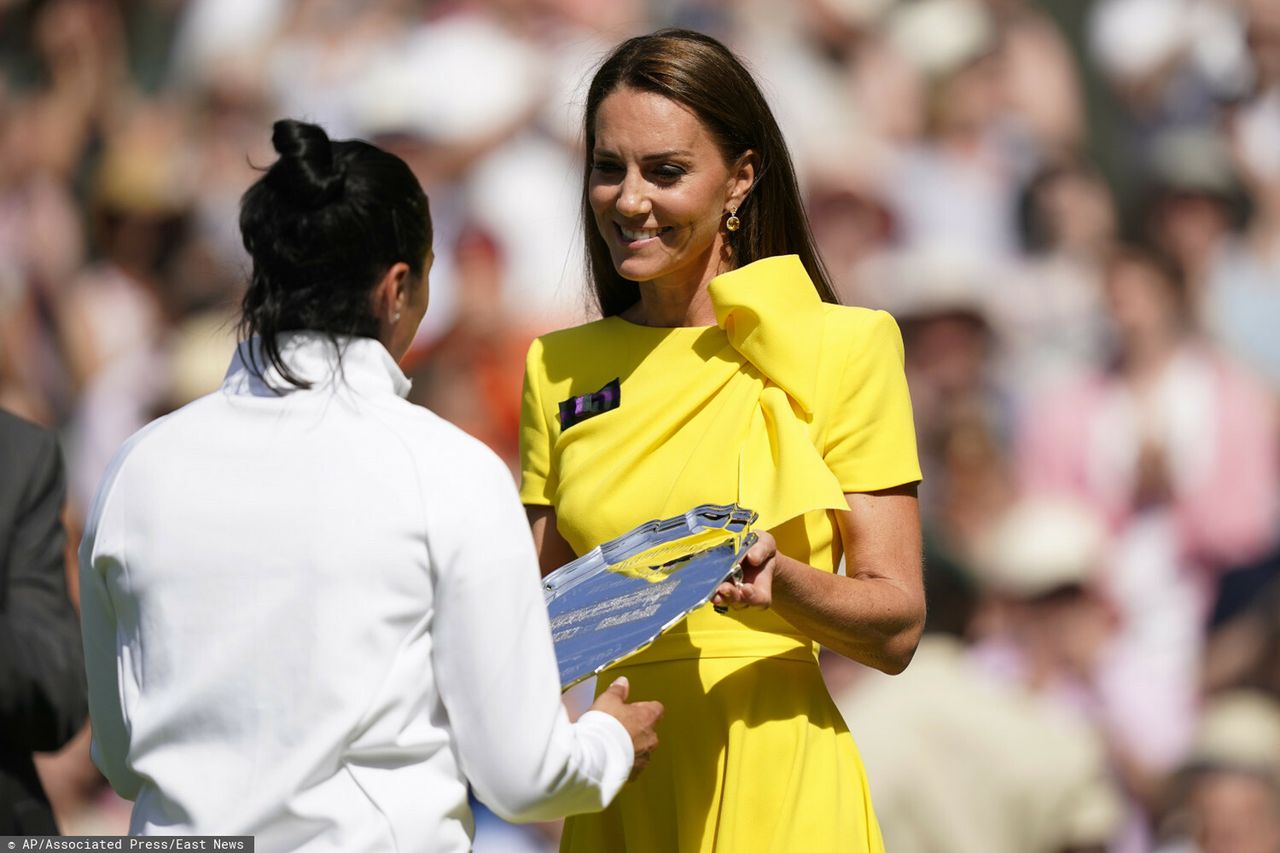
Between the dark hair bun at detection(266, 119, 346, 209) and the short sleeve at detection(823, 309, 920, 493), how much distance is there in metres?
0.87

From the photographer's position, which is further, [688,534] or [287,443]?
[688,534]

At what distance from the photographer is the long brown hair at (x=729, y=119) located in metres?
2.45

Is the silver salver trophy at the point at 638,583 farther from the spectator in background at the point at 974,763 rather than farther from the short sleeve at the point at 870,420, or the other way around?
the spectator in background at the point at 974,763

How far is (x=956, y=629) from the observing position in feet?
17.1

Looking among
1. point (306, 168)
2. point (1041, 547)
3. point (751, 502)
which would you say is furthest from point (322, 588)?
point (1041, 547)

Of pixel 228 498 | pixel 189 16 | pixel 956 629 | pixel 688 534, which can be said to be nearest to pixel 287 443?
pixel 228 498

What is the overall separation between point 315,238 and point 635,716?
0.74 metres

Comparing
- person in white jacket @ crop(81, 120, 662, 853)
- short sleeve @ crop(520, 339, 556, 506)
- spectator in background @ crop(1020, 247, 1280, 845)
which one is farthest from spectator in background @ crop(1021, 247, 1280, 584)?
person in white jacket @ crop(81, 120, 662, 853)

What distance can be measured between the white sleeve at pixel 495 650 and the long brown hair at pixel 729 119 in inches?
33.7

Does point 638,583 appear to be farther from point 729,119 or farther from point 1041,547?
point 1041,547

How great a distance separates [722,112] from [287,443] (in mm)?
983

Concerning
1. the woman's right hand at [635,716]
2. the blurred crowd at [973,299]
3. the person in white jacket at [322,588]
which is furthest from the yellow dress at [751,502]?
the blurred crowd at [973,299]

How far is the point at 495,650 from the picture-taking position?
1.77 meters

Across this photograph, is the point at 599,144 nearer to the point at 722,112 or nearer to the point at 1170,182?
the point at 722,112
